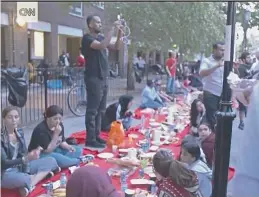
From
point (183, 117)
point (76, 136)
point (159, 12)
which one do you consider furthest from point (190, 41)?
point (76, 136)

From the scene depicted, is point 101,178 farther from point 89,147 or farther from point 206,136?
point 89,147

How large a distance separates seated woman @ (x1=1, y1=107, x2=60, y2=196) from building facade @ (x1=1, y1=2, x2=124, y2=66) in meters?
11.0

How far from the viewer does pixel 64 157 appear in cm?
432

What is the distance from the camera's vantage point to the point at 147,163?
4172 millimetres

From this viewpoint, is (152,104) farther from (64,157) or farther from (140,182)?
(140,182)

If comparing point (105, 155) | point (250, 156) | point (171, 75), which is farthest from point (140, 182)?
point (171, 75)

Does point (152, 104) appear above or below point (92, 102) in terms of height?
below

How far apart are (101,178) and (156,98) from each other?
7.36m

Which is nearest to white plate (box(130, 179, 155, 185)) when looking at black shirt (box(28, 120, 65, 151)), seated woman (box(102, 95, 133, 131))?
black shirt (box(28, 120, 65, 151))

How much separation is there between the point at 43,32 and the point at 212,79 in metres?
16.6

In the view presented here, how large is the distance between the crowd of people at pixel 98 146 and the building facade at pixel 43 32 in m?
9.18

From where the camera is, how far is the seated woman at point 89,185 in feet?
6.54

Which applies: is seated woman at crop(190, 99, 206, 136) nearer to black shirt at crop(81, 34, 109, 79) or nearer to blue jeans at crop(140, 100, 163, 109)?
black shirt at crop(81, 34, 109, 79)

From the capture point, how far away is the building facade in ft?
56.3
